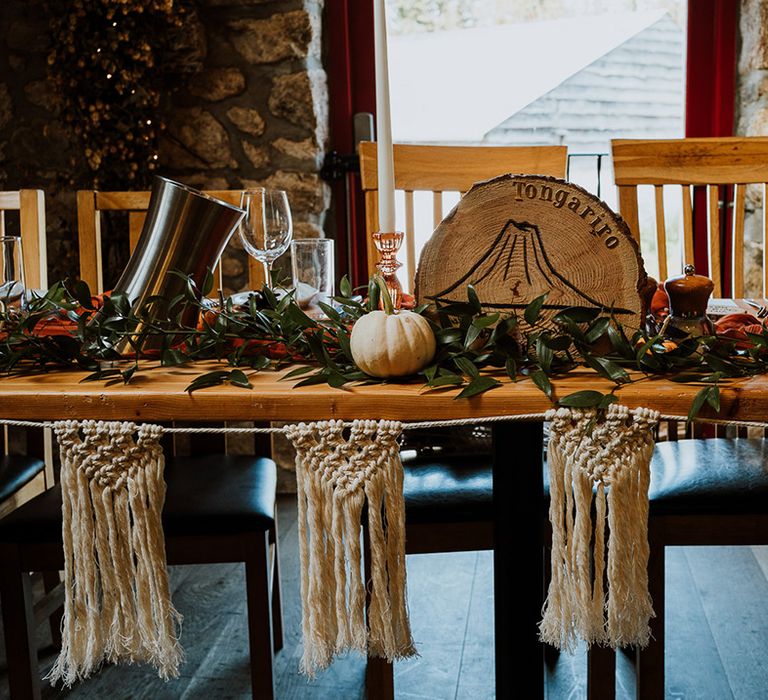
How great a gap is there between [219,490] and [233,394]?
57 centimetres

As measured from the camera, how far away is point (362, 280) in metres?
2.78

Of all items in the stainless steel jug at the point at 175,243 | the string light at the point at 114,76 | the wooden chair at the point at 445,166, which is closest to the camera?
the stainless steel jug at the point at 175,243

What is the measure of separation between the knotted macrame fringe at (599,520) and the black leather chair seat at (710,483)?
0.39 m

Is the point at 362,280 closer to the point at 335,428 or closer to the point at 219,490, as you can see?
the point at 219,490

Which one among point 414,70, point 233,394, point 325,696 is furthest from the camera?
point 414,70

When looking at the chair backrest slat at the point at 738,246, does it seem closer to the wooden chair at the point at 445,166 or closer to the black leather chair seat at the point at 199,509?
the wooden chair at the point at 445,166

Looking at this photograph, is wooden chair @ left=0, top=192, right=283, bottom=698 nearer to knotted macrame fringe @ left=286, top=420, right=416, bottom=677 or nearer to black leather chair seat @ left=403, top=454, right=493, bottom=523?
black leather chair seat @ left=403, top=454, right=493, bottom=523

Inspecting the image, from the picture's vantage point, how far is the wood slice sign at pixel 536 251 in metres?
0.91

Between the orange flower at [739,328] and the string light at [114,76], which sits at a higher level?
the string light at [114,76]

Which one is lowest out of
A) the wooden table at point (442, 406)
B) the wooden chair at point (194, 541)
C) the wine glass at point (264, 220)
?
the wooden chair at point (194, 541)

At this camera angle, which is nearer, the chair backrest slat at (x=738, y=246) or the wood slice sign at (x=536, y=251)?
the wood slice sign at (x=536, y=251)

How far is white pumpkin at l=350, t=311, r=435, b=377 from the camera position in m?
0.83

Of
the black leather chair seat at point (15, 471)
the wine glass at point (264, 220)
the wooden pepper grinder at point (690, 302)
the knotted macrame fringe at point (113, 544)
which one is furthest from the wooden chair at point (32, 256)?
the wooden pepper grinder at point (690, 302)

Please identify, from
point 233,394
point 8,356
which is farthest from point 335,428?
point 8,356
